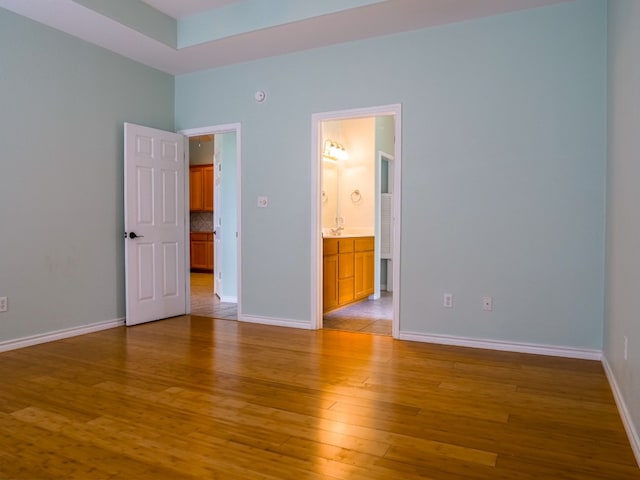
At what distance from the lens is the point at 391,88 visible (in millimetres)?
4105

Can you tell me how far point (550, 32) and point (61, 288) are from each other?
4.56m

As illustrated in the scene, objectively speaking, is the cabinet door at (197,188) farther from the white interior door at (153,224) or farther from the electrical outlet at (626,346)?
the electrical outlet at (626,346)

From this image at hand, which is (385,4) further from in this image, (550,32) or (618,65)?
(618,65)

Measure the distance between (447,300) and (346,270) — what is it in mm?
1787

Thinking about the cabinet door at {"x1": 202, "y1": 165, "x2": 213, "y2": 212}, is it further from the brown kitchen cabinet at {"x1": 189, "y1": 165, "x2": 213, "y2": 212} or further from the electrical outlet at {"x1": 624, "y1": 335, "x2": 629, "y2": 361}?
the electrical outlet at {"x1": 624, "y1": 335, "x2": 629, "y2": 361}

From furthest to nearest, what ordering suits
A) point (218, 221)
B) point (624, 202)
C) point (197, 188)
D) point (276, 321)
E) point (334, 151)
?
point (197, 188), point (218, 221), point (334, 151), point (276, 321), point (624, 202)

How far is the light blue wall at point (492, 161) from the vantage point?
3.46 meters

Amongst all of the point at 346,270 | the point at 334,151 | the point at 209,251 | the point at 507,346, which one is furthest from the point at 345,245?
the point at 209,251

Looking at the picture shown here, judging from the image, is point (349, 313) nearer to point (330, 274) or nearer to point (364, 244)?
point (330, 274)

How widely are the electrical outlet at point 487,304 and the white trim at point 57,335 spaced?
11.4 feet

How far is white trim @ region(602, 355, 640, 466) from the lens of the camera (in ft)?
6.51

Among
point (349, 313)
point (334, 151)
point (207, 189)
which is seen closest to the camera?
point (349, 313)

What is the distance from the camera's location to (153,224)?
191 inches

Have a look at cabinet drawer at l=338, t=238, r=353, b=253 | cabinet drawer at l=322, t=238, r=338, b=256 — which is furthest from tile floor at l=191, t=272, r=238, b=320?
cabinet drawer at l=338, t=238, r=353, b=253
